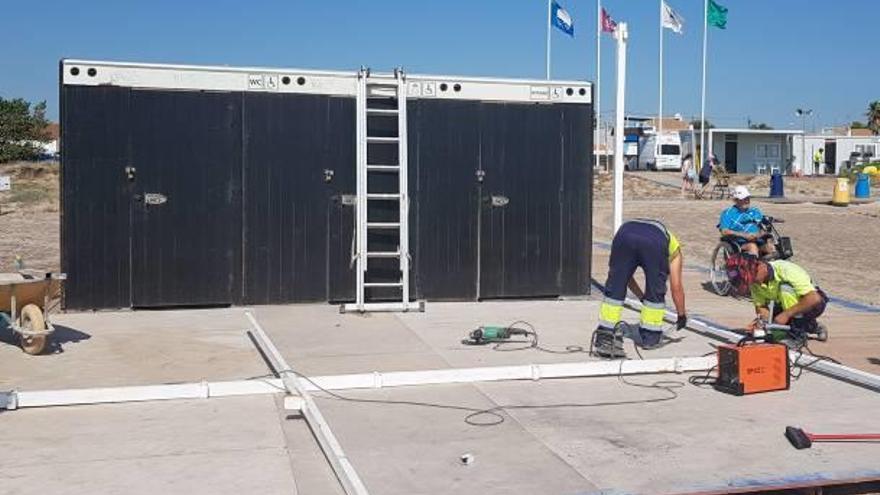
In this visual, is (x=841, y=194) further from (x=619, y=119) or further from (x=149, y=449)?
(x=149, y=449)

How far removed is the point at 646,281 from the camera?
9.43 m

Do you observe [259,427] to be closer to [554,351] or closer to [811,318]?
[554,351]

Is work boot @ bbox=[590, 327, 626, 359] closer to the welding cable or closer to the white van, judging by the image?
the welding cable

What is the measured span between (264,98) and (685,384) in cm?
624

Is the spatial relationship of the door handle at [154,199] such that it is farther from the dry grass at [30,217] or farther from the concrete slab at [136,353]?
the dry grass at [30,217]

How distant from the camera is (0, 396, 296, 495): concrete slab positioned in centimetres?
563

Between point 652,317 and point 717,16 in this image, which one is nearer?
point 652,317

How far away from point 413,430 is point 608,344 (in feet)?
9.60

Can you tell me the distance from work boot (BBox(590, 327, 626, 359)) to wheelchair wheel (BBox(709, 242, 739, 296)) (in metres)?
5.29

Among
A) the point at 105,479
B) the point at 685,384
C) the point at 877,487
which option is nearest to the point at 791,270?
the point at 685,384

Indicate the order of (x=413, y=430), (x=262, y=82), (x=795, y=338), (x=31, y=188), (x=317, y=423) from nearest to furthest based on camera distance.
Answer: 1. (x=317, y=423)
2. (x=413, y=430)
3. (x=795, y=338)
4. (x=262, y=82)
5. (x=31, y=188)

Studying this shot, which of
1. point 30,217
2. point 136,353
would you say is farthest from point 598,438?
point 30,217

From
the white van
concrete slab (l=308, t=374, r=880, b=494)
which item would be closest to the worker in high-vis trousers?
concrete slab (l=308, t=374, r=880, b=494)

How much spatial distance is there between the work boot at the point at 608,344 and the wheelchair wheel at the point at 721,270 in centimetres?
529
